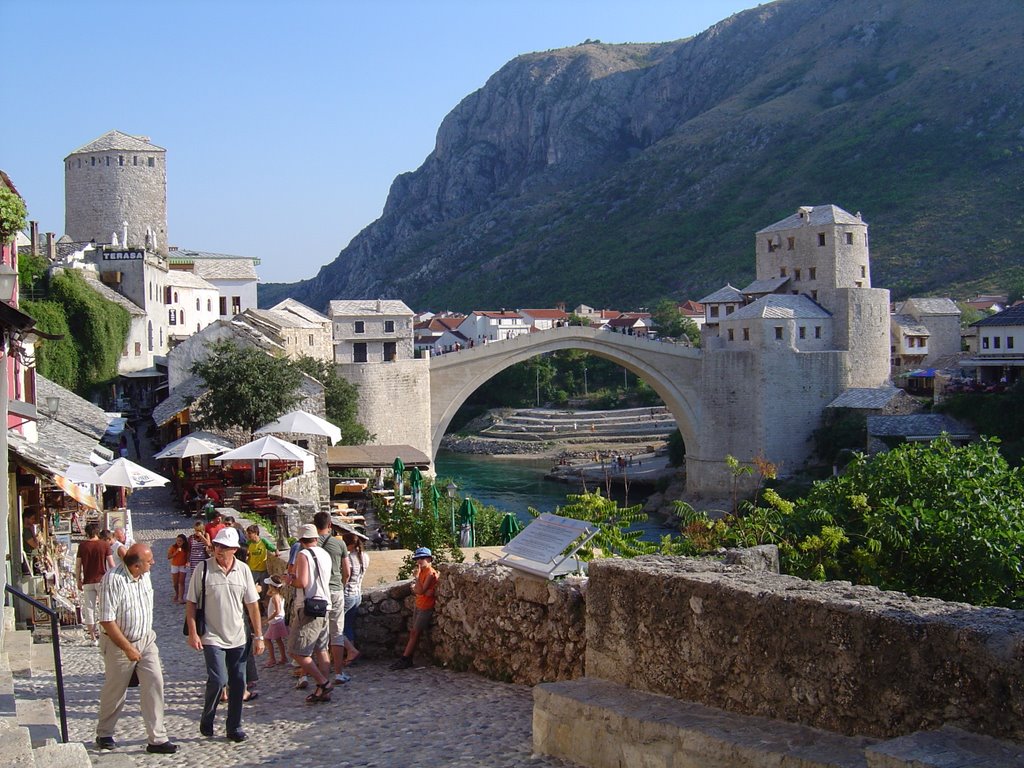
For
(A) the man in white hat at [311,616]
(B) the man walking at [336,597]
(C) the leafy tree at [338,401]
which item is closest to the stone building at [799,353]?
(C) the leafy tree at [338,401]

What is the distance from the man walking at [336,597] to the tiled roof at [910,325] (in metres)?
45.6

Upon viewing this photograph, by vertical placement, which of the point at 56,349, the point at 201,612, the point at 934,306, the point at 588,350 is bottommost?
the point at 201,612

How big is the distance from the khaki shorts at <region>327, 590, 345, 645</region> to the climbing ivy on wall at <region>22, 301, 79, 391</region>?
64.9 feet

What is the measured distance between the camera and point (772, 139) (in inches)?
3679

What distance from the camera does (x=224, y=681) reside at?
601 cm

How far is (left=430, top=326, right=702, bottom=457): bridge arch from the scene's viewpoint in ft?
123

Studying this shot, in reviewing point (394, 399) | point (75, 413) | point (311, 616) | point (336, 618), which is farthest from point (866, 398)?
point (311, 616)

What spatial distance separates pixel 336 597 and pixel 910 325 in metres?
46.5

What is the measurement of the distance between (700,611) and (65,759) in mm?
2482

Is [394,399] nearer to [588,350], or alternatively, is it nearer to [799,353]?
[588,350]

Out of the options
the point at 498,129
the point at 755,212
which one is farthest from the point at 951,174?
the point at 498,129

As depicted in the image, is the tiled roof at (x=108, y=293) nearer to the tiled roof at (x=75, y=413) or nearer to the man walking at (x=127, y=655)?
the tiled roof at (x=75, y=413)

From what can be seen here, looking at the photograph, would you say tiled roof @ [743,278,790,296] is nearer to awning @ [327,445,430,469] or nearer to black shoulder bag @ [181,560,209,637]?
awning @ [327,445,430,469]

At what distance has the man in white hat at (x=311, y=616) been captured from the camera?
268 inches
